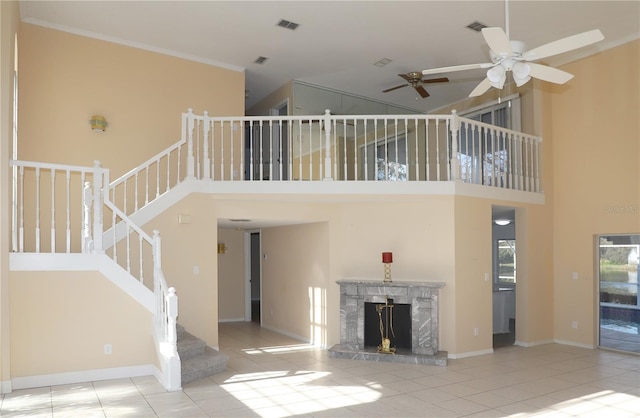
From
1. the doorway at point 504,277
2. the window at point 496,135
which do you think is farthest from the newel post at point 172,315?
the doorway at point 504,277

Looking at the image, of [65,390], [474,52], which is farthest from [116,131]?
[474,52]

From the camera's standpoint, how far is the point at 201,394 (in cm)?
535

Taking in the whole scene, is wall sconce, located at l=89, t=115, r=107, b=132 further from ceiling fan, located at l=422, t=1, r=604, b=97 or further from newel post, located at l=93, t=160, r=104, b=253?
ceiling fan, located at l=422, t=1, r=604, b=97

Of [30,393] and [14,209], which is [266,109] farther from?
[30,393]

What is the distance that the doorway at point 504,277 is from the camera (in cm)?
920

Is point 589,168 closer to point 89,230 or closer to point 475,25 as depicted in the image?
point 475,25

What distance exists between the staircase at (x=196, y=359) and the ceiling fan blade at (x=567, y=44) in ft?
16.4

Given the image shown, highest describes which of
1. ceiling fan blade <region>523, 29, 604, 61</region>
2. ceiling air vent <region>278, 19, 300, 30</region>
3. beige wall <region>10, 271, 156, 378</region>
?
ceiling air vent <region>278, 19, 300, 30</region>

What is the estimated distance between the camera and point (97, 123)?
7.66 metres

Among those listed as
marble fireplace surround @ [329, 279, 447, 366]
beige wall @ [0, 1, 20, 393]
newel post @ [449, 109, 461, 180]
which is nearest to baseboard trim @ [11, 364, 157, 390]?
beige wall @ [0, 1, 20, 393]

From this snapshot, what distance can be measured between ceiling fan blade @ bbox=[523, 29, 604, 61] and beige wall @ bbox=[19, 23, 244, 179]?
5908 mm

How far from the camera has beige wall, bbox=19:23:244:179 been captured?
7.35 m

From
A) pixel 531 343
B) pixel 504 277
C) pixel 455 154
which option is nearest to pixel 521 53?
pixel 455 154

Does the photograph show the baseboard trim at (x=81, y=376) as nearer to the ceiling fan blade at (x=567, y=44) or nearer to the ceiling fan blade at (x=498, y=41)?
the ceiling fan blade at (x=498, y=41)
